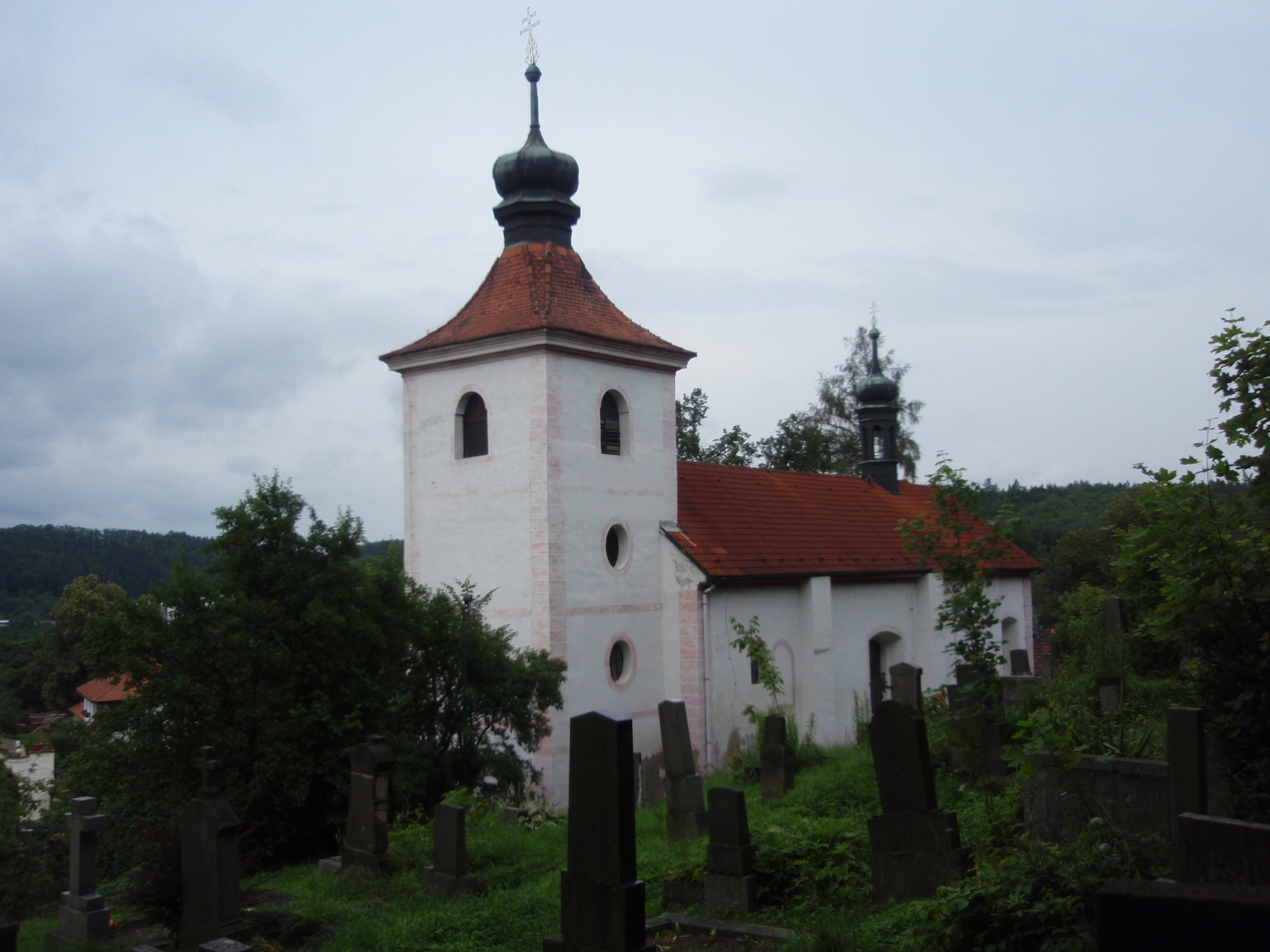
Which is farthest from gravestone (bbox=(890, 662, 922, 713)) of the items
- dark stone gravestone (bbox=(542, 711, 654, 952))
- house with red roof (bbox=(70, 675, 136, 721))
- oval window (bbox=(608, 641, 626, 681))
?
Result: house with red roof (bbox=(70, 675, 136, 721))

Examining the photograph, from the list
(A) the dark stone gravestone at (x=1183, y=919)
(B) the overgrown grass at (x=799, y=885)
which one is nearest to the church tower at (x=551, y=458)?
(B) the overgrown grass at (x=799, y=885)

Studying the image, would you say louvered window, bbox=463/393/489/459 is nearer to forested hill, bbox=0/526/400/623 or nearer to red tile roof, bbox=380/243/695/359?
red tile roof, bbox=380/243/695/359

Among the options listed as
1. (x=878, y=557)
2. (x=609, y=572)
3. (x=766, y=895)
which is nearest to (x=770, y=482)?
(x=878, y=557)

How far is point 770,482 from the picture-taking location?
23922 mm

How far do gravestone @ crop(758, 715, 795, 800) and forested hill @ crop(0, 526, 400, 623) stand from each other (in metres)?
64.3

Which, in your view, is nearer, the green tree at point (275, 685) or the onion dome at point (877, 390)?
the green tree at point (275, 685)

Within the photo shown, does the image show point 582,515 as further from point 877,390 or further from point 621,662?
point 877,390

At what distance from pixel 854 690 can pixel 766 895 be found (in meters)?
14.6

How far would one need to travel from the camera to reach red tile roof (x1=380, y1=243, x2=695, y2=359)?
707 inches

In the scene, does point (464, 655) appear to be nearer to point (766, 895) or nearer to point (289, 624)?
point (289, 624)

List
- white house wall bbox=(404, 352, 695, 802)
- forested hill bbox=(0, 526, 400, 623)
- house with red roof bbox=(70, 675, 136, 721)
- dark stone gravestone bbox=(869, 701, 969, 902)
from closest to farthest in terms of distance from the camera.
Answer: dark stone gravestone bbox=(869, 701, 969, 902) < white house wall bbox=(404, 352, 695, 802) < house with red roof bbox=(70, 675, 136, 721) < forested hill bbox=(0, 526, 400, 623)

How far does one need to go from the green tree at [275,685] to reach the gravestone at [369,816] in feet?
6.36

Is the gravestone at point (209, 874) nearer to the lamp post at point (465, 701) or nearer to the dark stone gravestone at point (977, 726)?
the lamp post at point (465, 701)

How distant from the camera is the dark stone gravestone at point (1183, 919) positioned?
94.3 inches
